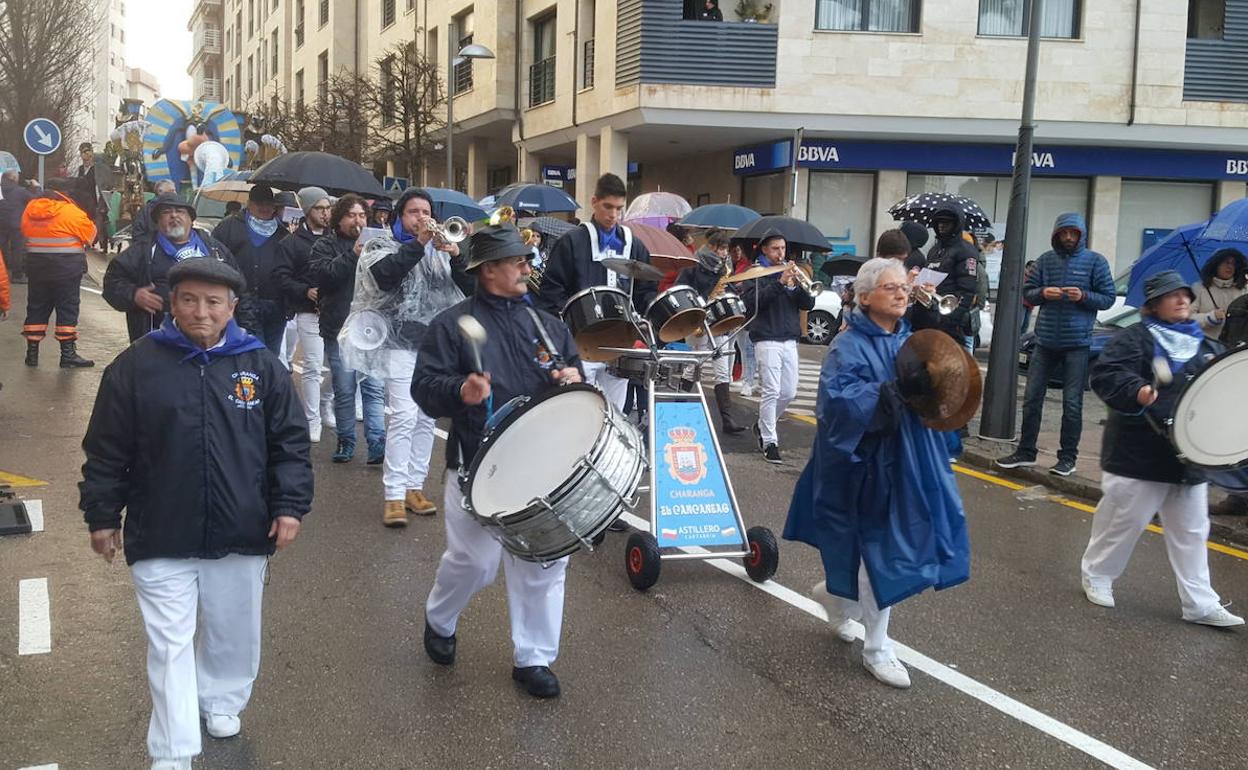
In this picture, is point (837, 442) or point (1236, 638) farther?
point (1236, 638)

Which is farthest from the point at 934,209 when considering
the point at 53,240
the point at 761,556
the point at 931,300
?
the point at 53,240

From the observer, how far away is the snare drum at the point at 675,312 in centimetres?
600

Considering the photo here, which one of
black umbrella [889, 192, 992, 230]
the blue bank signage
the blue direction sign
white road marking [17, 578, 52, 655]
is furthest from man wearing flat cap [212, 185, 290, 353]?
the blue bank signage

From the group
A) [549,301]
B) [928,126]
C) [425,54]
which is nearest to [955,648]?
[549,301]

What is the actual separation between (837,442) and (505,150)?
33.0 m

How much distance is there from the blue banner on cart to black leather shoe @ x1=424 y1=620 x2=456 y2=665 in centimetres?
145

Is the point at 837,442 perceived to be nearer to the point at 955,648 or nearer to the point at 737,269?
the point at 955,648

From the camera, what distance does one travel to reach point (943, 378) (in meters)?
4.31

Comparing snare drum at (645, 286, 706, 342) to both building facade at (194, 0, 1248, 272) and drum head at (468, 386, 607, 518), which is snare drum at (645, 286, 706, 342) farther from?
building facade at (194, 0, 1248, 272)

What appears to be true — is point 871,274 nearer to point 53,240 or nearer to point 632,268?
point 632,268

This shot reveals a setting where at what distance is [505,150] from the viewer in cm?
3625

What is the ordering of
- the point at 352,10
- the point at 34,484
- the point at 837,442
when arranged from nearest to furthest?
the point at 837,442 < the point at 34,484 < the point at 352,10

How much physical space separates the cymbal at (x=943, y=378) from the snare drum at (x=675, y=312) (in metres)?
1.73

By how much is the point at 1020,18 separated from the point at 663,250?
1722 cm
